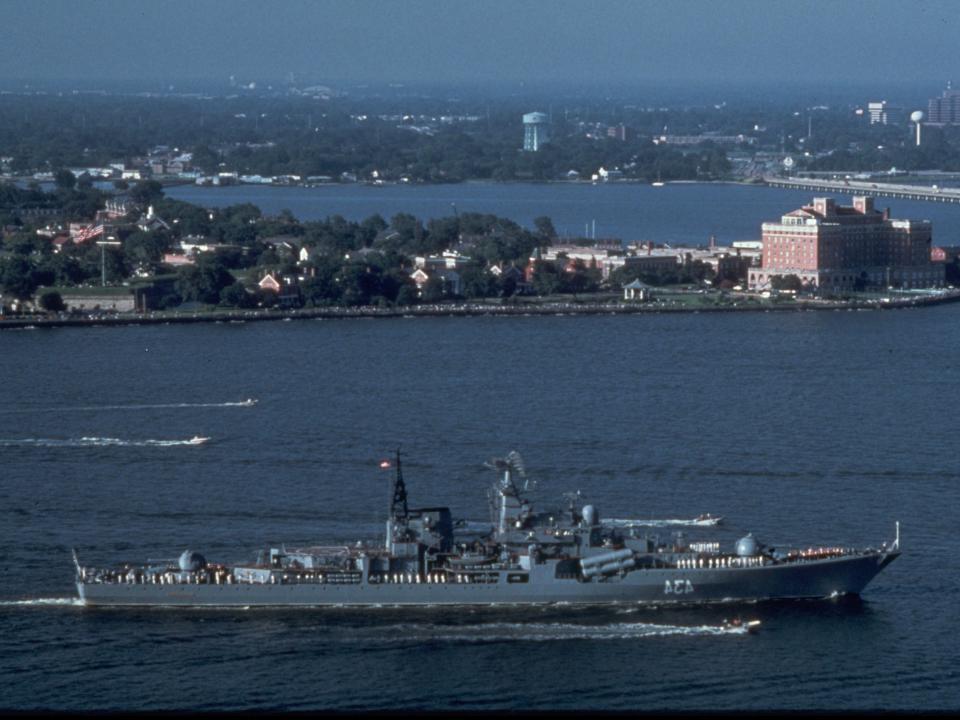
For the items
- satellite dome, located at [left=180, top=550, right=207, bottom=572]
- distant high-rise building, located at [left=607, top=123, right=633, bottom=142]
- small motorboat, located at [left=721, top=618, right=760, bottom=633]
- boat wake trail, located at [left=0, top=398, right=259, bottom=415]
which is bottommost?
small motorboat, located at [left=721, top=618, right=760, bottom=633]

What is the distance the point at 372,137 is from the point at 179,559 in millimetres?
39405

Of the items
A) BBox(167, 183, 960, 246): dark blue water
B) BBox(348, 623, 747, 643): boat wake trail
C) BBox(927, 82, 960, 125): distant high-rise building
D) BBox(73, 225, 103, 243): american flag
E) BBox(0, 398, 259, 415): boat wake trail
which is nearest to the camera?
BBox(348, 623, 747, 643): boat wake trail

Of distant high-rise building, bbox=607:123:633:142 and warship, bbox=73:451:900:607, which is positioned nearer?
warship, bbox=73:451:900:607

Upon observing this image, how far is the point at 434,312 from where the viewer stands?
1794 cm

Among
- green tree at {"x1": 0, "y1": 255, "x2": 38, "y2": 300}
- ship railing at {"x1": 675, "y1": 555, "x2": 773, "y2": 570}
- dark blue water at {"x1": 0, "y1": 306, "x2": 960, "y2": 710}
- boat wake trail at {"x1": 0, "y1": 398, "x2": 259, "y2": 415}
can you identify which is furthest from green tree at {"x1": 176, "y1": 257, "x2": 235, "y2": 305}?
ship railing at {"x1": 675, "y1": 555, "x2": 773, "y2": 570}

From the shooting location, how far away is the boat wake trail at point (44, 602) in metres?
7.74

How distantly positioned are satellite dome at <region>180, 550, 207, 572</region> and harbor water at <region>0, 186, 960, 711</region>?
0.17m

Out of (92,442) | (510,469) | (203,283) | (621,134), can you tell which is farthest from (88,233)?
(621,134)

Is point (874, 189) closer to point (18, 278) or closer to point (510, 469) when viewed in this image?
point (18, 278)

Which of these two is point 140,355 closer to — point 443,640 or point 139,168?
point 443,640

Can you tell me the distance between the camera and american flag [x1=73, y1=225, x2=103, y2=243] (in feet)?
74.3

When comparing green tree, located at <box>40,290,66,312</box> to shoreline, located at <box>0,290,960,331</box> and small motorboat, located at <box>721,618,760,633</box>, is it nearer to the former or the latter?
shoreline, located at <box>0,290,960,331</box>

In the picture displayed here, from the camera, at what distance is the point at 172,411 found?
39.1ft

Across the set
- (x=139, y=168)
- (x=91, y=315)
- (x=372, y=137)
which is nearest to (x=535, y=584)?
(x=91, y=315)
